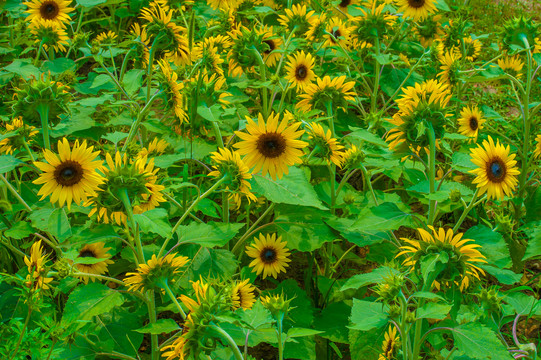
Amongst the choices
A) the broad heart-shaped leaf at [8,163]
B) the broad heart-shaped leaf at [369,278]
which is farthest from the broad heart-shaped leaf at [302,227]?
the broad heart-shaped leaf at [8,163]

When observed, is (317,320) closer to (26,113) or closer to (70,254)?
(70,254)

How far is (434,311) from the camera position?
61.2 inches

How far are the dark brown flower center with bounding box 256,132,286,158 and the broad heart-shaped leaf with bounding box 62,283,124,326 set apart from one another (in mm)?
779

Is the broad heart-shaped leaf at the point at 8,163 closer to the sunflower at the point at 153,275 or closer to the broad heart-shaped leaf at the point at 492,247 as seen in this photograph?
the sunflower at the point at 153,275

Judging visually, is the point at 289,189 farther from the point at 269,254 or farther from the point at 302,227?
the point at 269,254

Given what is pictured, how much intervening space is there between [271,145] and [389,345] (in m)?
0.89

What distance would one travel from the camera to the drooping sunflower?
6.66 ft

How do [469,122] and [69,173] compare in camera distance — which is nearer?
[69,173]

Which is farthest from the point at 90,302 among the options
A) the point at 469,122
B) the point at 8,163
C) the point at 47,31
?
the point at 469,122

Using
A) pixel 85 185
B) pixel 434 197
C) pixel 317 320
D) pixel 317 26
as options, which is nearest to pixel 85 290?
pixel 85 185

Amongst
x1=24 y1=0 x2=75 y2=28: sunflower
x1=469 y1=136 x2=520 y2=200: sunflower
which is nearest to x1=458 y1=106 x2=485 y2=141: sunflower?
x1=469 y1=136 x2=520 y2=200: sunflower

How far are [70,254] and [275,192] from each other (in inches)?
32.6

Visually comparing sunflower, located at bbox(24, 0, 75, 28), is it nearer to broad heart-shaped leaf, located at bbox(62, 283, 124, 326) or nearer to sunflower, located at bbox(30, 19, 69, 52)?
sunflower, located at bbox(30, 19, 69, 52)

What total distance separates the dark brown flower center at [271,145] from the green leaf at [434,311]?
821mm
